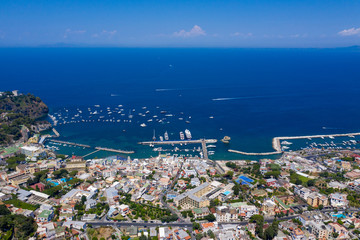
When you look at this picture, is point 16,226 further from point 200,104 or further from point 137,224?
point 200,104

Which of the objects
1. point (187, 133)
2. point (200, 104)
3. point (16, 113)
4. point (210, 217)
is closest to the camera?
point (210, 217)

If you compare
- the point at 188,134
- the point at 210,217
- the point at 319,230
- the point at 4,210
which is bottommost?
the point at 210,217

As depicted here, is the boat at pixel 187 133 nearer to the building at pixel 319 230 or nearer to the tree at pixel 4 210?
the building at pixel 319 230

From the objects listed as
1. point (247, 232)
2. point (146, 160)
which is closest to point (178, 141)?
point (146, 160)

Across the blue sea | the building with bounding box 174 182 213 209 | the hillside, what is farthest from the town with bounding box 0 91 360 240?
the hillside


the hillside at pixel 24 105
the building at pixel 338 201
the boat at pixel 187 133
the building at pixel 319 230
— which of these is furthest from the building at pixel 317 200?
the hillside at pixel 24 105

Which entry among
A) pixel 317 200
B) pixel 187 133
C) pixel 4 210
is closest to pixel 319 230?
pixel 317 200

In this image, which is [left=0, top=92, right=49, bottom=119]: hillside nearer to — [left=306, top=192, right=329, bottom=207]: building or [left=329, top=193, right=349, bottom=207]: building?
[left=306, top=192, right=329, bottom=207]: building

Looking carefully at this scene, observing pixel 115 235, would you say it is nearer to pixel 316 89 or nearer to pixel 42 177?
pixel 42 177

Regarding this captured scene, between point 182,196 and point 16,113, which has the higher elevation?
point 16,113
